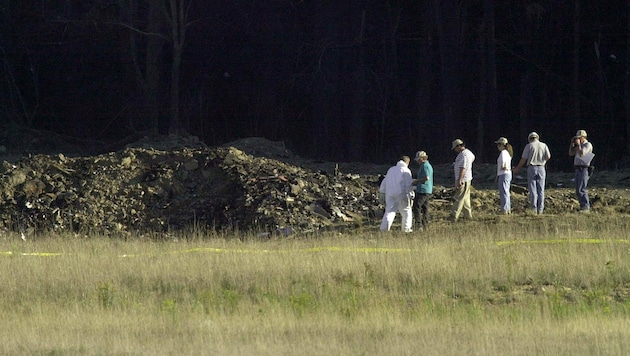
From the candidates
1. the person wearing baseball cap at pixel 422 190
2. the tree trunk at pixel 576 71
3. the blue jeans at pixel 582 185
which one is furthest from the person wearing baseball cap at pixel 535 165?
the tree trunk at pixel 576 71

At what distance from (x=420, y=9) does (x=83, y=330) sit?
31994 mm

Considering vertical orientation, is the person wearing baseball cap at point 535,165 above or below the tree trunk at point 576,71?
below

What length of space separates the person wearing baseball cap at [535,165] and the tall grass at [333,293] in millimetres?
784

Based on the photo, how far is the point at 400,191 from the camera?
1930 cm

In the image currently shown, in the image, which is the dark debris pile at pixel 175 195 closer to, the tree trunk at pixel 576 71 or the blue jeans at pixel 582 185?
the blue jeans at pixel 582 185

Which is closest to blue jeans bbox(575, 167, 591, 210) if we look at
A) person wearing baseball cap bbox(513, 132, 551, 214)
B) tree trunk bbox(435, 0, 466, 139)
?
person wearing baseball cap bbox(513, 132, 551, 214)

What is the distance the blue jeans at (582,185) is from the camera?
20594 millimetres

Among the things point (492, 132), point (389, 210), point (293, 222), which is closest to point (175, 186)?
point (293, 222)

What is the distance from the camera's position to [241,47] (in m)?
45.2

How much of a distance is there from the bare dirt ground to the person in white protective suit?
1.76m

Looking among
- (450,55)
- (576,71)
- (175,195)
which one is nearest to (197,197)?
(175,195)

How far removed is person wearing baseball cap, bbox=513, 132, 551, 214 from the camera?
2045 centimetres

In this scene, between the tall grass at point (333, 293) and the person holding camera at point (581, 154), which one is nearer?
the tall grass at point (333, 293)

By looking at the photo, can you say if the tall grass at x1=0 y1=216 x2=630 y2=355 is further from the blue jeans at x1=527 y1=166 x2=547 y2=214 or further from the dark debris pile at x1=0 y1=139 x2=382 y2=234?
the dark debris pile at x1=0 y1=139 x2=382 y2=234
